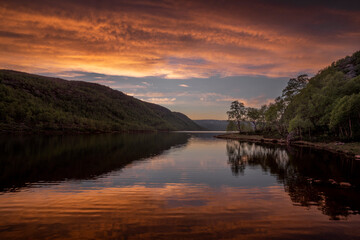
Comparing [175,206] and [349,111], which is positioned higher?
[349,111]

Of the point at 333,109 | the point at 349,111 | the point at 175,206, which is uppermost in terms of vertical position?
the point at 333,109

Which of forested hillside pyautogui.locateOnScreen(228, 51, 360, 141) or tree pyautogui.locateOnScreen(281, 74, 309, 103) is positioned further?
tree pyautogui.locateOnScreen(281, 74, 309, 103)

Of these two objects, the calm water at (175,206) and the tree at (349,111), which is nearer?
the calm water at (175,206)

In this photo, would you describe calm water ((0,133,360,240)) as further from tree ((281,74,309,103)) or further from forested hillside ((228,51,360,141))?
tree ((281,74,309,103))

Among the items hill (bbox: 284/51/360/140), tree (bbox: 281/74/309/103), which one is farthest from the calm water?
tree (bbox: 281/74/309/103)

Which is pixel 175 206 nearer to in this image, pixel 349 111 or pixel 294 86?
pixel 349 111

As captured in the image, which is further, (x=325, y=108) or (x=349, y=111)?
(x=325, y=108)

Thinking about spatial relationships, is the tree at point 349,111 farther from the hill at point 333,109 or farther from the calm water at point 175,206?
the calm water at point 175,206

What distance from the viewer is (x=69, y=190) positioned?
18.4 m

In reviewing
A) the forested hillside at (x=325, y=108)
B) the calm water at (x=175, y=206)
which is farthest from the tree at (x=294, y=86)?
the calm water at (x=175, y=206)

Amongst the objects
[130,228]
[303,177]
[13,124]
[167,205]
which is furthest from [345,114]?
[13,124]

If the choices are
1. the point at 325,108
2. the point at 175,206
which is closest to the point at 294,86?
the point at 325,108

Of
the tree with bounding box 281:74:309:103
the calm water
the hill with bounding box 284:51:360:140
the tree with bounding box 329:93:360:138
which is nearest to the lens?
the calm water

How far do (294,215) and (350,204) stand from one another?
18.4ft
